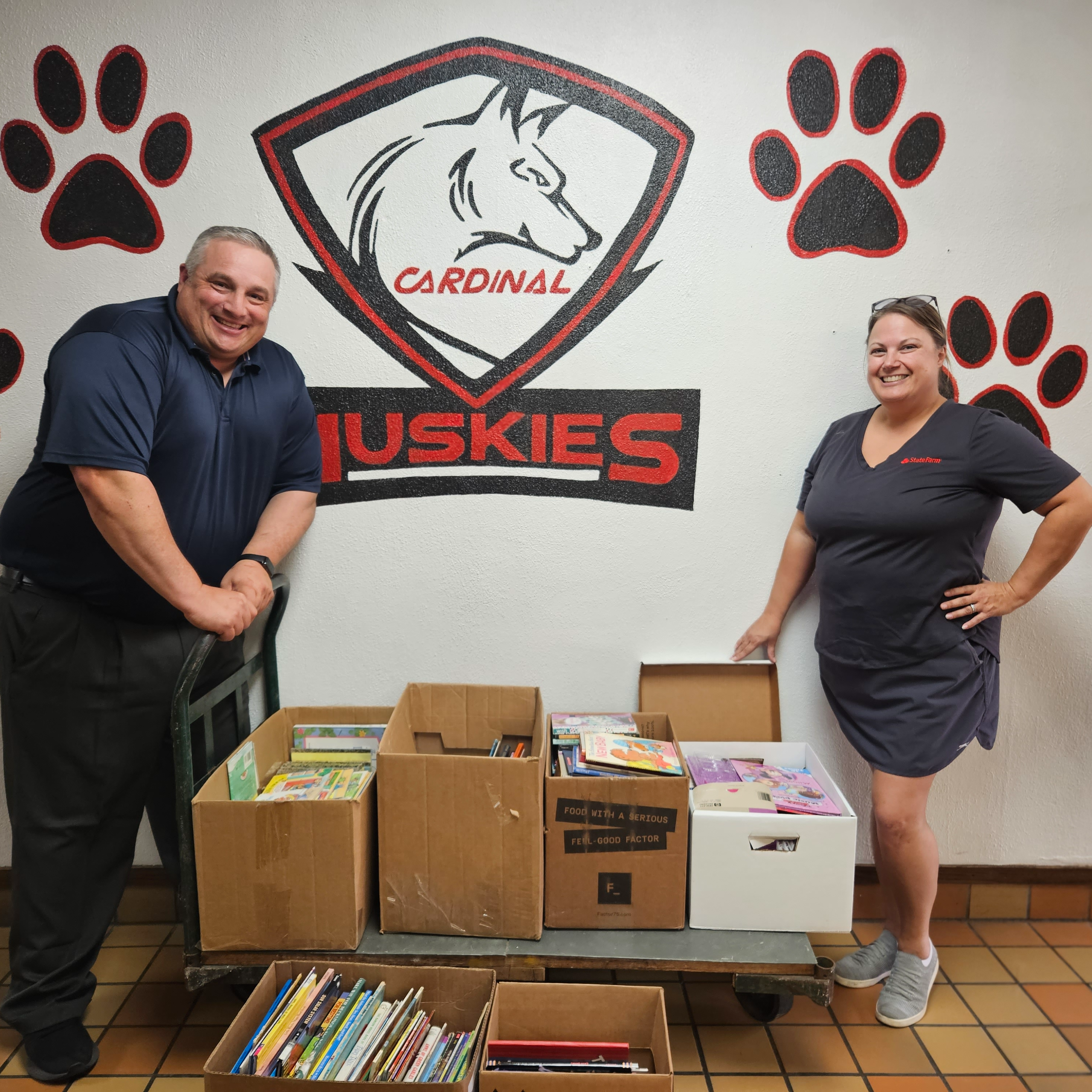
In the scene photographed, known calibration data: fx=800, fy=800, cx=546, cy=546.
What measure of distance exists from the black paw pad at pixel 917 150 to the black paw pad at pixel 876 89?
0.07 m

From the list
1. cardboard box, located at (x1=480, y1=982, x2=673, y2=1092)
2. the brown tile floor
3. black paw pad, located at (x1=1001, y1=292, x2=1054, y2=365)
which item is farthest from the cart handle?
black paw pad, located at (x1=1001, y1=292, x2=1054, y2=365)

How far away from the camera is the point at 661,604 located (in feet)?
7.70

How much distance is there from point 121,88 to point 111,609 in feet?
4.62

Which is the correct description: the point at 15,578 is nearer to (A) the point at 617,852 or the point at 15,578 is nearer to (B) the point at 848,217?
(A) the point at 617,852

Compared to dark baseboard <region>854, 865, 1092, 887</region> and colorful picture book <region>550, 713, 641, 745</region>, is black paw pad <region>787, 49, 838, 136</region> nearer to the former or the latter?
colorful picture book <region>550, 713, 641, 745</region>

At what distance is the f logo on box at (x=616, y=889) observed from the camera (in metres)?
1.88

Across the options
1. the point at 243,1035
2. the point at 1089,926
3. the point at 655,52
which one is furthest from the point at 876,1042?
the point at 655,52

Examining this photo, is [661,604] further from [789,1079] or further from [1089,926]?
[1089,926]

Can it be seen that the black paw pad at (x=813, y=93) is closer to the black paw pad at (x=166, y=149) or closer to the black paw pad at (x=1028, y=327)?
the black paw pad at (x=1028, y=327)

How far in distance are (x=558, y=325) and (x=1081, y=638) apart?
1822 millimetres

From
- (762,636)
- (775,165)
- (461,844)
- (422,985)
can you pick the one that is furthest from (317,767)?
Answer: (775,165)

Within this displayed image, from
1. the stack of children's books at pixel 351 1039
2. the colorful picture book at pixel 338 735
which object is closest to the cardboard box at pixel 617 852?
the stack of children's books at pixel 351 1039

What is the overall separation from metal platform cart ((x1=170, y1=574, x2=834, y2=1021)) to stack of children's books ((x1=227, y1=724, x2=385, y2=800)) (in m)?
0.12

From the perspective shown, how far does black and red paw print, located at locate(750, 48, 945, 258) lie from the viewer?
2.17 m
